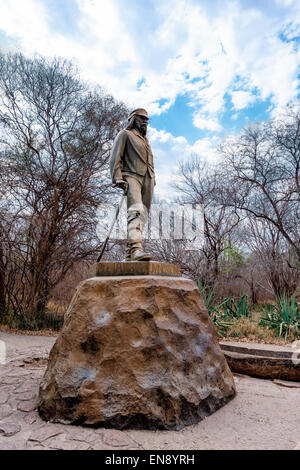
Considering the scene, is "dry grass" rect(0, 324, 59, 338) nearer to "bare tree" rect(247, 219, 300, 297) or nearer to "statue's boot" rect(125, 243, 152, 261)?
"statue's boot" rect(125, 243, 152, 261)

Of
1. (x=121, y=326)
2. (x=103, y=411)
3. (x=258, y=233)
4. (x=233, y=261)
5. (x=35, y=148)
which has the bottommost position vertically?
(x=103, y=411)

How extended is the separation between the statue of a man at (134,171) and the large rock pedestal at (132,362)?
0.70 metres

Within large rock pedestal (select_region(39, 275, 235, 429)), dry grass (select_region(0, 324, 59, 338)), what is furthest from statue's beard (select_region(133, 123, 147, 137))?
dry grass (select_region(0, 324, 59, 338))

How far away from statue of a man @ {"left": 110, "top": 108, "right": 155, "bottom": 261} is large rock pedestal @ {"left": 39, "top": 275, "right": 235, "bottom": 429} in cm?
70

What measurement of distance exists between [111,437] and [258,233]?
11.2 metres

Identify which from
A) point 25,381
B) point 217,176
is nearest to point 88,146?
point 217,176

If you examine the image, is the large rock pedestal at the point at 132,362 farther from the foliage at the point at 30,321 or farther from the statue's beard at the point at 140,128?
the foliage at the point at 30,321

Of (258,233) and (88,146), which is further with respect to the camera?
(258,233)

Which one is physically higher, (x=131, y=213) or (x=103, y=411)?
(x=131, y=213)

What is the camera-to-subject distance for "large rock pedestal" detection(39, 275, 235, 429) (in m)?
2.49

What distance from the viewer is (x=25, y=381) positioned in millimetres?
3514

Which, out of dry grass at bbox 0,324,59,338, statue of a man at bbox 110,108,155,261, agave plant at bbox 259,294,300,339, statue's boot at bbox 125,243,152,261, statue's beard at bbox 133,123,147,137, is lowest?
dry grass at bbox 0,324,59,338

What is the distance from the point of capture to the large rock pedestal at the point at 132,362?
2492mm
